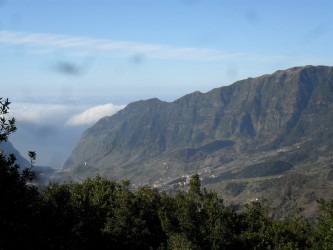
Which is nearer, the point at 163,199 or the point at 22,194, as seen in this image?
the point at 22,194

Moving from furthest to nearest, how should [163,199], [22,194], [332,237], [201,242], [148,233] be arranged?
[163,199], [148,233], [201,242], [332,237], [22,194]

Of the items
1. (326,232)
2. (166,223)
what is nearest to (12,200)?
(166,223)

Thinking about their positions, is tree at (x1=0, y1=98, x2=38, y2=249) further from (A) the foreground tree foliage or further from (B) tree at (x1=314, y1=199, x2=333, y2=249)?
(B) tree at (x1=314, y1=199, x2=333, y2=249)

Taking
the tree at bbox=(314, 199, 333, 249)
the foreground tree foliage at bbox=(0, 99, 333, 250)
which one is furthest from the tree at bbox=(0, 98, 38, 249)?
the tree at bbox=(314, 199, 333, 249)

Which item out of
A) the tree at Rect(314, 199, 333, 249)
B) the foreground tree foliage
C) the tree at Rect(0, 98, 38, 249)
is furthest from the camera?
the foreground tree foliage

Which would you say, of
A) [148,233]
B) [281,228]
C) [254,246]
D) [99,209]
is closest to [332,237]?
[254,246]

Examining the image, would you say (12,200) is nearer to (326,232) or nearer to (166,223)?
(166,223)

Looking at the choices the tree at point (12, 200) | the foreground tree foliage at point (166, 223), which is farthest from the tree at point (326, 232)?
the tree at point (12, 200)

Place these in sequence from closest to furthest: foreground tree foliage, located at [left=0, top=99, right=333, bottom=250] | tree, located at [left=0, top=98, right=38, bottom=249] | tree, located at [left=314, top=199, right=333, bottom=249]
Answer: tree, located at [left=0, top=98, right=38, bottom=249] < tree, located at [left=314, top=199, right=333, bottom=249] < foreground tree foliage, located at [left=0, top=99, right=333, bottom=250]

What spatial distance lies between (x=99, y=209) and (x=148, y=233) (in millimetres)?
8640

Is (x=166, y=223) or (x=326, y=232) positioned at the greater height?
(x=166, y=223)

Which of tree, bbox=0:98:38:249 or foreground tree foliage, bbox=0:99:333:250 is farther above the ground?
tree, bbox=0:98:38:249

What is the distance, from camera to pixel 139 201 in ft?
201

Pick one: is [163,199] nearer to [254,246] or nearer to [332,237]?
[254,246]
